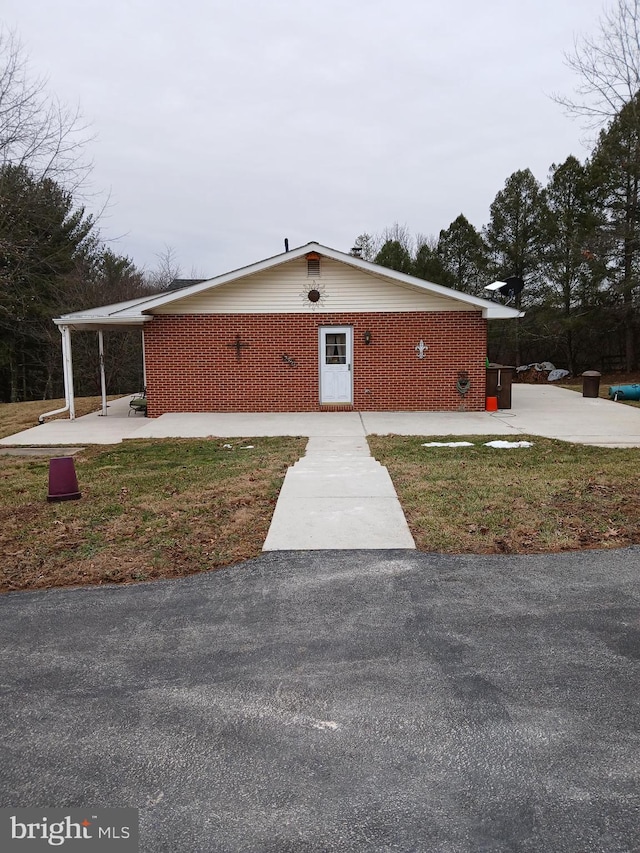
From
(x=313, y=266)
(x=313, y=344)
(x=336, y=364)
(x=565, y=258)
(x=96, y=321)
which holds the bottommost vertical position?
(x=336, y=364)

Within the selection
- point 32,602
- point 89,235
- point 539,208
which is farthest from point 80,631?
point 539,208

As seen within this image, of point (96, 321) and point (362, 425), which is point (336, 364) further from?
point (96, 321)

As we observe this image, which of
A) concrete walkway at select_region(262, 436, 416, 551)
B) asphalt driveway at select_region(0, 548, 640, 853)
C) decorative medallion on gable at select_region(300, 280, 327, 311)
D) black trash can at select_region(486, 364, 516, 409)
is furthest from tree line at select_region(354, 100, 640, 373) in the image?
asphalt driveway at select_region(0, 548, 640, 853)

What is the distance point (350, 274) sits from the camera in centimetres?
1445

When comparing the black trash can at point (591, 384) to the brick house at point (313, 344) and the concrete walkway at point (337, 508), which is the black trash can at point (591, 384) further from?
the concrete walkway at point (337, 508)

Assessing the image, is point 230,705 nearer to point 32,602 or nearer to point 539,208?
point 32,602

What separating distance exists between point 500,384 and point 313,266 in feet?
17.8

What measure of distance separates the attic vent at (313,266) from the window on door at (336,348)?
1481 mm

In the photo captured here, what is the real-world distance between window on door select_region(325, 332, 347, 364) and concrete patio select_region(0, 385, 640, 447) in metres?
1.36

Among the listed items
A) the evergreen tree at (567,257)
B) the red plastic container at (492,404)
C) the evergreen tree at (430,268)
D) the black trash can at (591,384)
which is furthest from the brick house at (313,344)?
the evergreen tree at (430,268)

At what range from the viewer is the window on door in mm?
14664

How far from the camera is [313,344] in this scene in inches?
577

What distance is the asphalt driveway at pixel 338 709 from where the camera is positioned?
6.86ft

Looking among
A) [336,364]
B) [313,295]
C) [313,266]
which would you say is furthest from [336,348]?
[313,266]
